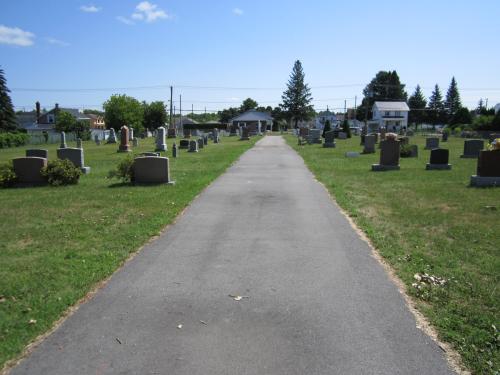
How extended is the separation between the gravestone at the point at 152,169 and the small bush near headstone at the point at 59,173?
7.33 feet

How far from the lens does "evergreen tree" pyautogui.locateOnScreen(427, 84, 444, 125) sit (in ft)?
381

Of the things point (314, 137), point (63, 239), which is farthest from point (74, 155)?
point (314, 137)

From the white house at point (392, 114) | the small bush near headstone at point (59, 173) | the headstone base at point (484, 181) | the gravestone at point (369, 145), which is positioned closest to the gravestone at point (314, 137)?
the gravestone at point (369, 145)

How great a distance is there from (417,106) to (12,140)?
102575 mm

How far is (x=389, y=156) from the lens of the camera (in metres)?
18.6

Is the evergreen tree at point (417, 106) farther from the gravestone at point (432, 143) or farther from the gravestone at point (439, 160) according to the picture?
the gravestone at point (439, 160)

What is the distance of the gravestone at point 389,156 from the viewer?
60.3 ft

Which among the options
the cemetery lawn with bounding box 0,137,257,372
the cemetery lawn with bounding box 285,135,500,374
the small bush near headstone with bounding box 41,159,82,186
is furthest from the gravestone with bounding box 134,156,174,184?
the cemetery lawn with bounding box 285,135,500,374

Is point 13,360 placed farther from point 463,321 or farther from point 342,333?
point 463,321

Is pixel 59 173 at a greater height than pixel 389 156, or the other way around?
pixel 389 156

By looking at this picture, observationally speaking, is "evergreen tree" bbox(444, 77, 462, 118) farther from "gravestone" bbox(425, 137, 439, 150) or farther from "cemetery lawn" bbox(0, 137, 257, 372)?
"cemetery lawn" bbox(0, 137, 257, 372)

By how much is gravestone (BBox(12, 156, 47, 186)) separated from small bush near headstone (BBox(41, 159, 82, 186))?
0.23m

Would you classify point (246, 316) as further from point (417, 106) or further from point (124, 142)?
point (417, 106)

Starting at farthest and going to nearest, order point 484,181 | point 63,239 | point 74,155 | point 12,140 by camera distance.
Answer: point 12,140, point 74,155, point 484,181, point 63,239
